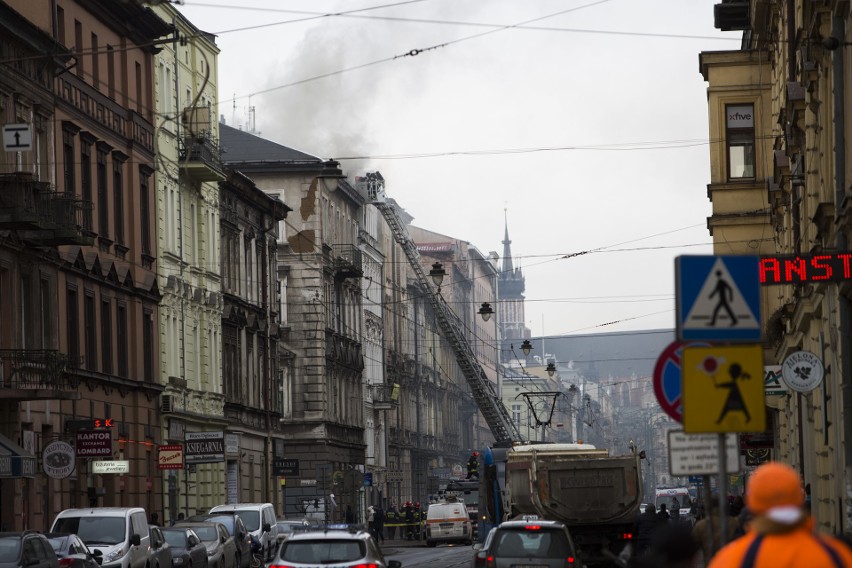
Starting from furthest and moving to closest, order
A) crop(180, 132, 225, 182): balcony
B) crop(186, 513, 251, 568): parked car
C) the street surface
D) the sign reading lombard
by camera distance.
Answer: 1. crop(180, 132, 225, 182): balcony
2. the sign reading lombard
3. the street surface
4. crop(186, 513, 251, 568): parked car

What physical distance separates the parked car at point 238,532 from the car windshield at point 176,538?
15.1 ft

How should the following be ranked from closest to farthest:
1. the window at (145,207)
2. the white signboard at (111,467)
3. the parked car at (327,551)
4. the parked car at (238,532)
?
the parked car at (327,551), the parked car at (238,532), the white signboard at (111,467), the window at (145,207)

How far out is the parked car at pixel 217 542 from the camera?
120ft

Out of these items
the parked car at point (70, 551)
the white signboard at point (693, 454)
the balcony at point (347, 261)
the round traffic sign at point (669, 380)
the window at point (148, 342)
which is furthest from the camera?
the balcony at point (347, 261)

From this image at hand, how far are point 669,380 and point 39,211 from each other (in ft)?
90.9

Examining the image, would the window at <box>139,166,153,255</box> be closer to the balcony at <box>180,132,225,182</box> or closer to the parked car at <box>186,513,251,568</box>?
the balcony at <box>180,132,225,182</box>

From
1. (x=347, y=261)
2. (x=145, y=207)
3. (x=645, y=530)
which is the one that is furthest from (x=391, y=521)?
(x=645, y=530)

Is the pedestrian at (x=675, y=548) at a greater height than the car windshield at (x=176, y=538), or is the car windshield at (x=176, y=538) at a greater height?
the pedestrian at (x=675, y=548)

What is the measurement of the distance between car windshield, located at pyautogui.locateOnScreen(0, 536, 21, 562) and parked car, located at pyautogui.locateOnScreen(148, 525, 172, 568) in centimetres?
705

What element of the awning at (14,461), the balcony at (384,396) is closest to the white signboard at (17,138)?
the awning at (14,461)

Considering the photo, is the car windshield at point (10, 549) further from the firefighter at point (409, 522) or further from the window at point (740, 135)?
the firefighter at point (409, 522)

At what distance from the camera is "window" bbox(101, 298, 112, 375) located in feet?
158

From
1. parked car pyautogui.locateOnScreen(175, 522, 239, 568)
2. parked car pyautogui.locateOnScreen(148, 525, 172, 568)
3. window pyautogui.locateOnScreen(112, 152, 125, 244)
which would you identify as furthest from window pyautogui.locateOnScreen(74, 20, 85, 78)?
parked car pyautogui.locateOnScreen(148, 525, 172, 568)

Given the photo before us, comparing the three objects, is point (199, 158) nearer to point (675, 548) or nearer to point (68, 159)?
point (68, 159)
